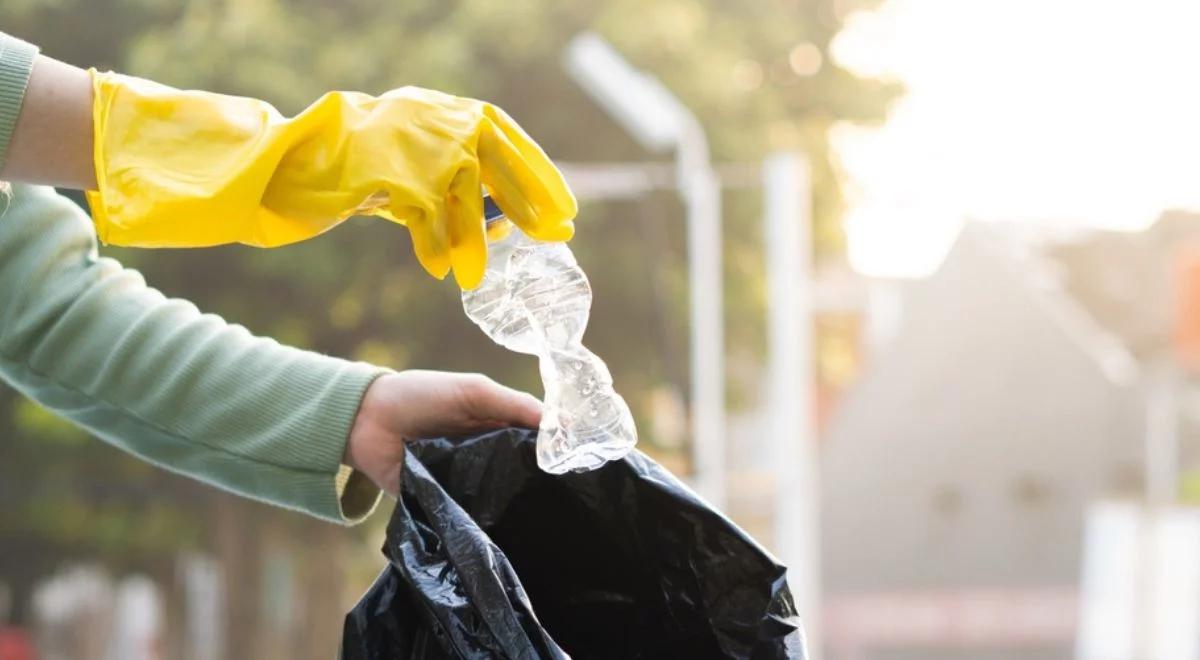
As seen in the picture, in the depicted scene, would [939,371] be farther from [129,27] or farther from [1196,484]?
[129,27]

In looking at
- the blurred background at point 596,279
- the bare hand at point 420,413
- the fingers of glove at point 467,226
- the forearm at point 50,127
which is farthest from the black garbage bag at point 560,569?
the blurred background at point 596,279

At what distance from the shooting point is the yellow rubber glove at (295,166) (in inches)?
44.9

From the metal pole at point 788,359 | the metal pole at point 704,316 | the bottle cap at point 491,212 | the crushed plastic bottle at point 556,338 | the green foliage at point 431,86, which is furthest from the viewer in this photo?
the green foliage at point 431,86

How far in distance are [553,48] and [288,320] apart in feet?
7.30

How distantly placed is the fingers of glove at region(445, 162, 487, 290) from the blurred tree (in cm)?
674

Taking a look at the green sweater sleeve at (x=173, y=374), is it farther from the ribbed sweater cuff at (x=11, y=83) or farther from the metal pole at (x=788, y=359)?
the metal pole at (x=788, y=359)

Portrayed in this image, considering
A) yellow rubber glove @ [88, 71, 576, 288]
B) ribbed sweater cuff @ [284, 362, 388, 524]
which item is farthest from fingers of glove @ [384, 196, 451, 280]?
ribbed sweater cuff @ [284, 362, 388, 524]

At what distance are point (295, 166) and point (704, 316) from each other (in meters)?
5.68

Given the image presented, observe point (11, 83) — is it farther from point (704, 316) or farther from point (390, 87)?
point (390, 87)

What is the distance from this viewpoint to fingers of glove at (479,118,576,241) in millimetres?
1229

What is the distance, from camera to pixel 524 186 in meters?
1.25

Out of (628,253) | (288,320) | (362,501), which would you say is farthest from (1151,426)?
(362,501)

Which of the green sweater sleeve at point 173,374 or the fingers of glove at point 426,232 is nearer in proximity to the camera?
the fingers of glove at point 426,232

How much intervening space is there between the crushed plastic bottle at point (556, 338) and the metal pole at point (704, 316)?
16.7 ft
